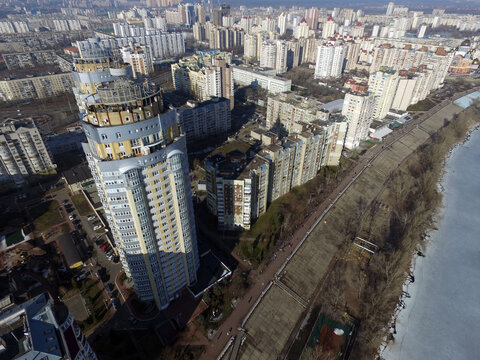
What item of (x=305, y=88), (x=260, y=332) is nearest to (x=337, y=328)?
(x=260, y=332)

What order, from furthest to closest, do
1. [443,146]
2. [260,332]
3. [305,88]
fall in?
[305,88] < [443,146] < [260,332]

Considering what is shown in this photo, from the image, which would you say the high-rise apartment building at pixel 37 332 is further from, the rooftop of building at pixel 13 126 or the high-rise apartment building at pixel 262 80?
the high-rise apartment building at pixel 262 80

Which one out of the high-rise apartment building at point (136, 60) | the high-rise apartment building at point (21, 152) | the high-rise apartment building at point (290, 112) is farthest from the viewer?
the high-rise apartment building at point (136, 60)

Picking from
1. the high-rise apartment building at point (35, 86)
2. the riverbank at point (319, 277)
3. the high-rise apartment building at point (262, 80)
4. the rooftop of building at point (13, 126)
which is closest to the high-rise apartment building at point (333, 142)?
the riverbank at point (319, 277)

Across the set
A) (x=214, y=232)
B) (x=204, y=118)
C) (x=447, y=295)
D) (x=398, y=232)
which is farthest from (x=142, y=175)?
(x=204, y=118)

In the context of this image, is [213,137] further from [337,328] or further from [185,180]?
[337,328]
